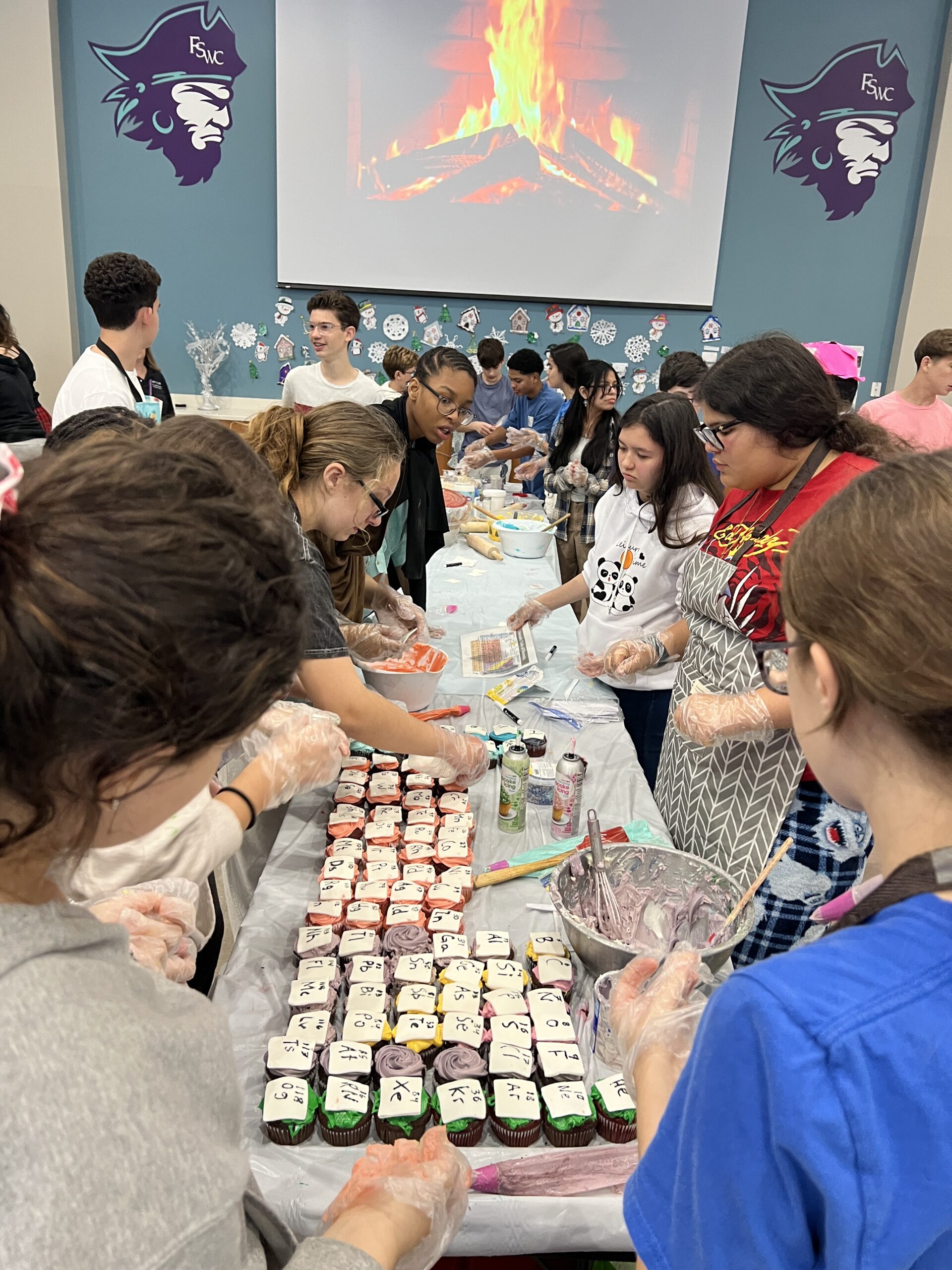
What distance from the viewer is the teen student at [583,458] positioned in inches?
168

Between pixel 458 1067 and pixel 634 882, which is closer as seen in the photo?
pixel 458 1067

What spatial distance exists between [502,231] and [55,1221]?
675 centimetres

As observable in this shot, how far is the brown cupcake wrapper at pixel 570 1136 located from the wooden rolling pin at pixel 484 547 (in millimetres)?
2878

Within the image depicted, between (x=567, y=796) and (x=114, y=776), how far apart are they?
4.18 feet

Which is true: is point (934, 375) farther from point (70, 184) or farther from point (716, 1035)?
point (70, 184)

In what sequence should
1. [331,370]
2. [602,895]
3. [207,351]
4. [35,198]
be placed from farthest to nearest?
[207,351]
[35,198]
[331,370]
[602,895]

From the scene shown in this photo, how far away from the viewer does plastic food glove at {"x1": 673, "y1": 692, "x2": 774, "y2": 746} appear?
1635mm

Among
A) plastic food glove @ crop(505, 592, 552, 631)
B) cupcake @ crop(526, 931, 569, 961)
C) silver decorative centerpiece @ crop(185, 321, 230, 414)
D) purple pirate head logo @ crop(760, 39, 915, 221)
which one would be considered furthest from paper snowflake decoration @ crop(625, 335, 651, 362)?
cupcake @ crop(526, 931, 569, 961)

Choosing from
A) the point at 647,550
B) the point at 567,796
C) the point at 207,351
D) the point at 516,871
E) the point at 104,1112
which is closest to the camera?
the point at 104,1112

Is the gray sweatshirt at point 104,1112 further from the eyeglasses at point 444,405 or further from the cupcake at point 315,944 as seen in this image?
the eyeglasses at point 444,405

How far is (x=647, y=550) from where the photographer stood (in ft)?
8.30

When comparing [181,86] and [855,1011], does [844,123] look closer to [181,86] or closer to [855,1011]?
[181,86]

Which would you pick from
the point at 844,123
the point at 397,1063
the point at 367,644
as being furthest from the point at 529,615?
the point at 844,123

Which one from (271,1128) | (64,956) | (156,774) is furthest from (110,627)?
(271,1128)
